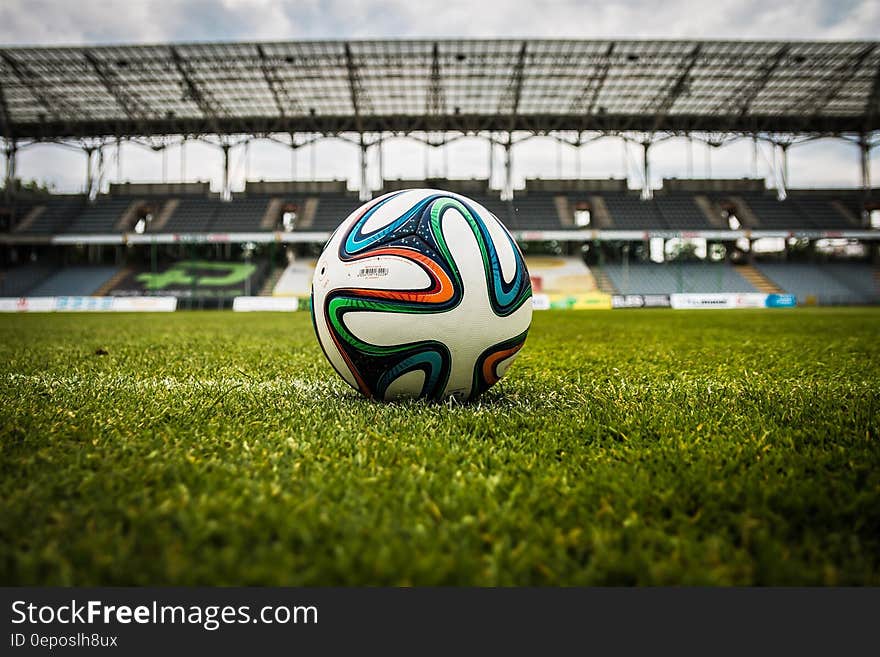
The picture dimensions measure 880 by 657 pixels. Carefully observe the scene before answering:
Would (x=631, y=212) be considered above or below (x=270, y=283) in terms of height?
above

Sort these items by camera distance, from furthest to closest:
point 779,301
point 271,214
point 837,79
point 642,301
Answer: point 271,214 → point 837,79 → point 779,301 → point 642,301

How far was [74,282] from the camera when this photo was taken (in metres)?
32.8

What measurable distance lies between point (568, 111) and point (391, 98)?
10.6m

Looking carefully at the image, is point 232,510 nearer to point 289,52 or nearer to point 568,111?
point 289,52

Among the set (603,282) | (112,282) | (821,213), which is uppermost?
(821,213)

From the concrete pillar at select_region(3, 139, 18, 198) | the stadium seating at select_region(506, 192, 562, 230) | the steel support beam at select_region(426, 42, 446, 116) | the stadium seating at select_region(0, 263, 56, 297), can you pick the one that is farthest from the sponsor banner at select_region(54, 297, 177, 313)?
the stadium seating at select_region(506, 192, 562, 230)

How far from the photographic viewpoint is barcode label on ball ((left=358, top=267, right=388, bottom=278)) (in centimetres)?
261

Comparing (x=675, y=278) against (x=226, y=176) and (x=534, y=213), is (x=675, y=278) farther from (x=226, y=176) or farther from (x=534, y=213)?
(x=226, y=176)

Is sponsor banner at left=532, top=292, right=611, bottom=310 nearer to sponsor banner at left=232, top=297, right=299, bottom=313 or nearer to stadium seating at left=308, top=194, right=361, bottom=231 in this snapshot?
sponsor banner at left=232, top=297, right=299, bottom=313

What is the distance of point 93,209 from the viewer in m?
36.0

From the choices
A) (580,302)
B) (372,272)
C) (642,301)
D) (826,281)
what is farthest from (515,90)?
(372,272)

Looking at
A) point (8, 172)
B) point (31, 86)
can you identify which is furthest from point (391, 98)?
point (8, 172)

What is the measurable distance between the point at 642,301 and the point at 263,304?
18547mm

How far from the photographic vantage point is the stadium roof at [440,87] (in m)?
26.9
